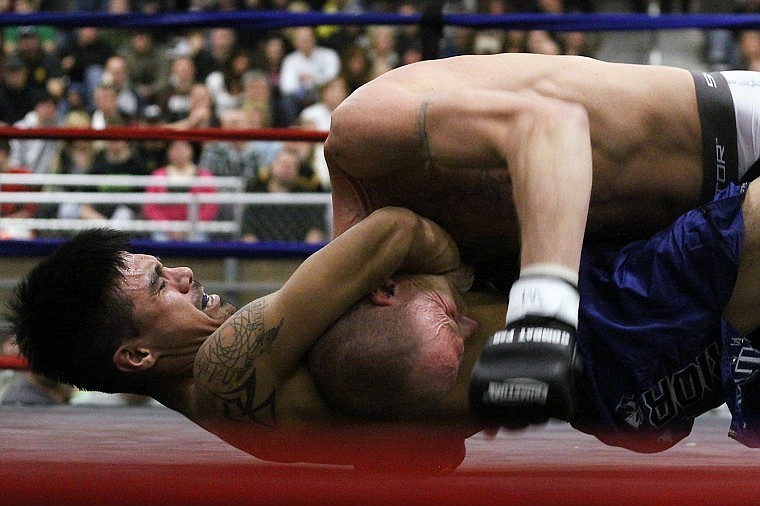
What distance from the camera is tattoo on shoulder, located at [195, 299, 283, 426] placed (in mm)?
1394

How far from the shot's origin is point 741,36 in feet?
15.2

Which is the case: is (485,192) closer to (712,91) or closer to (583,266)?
(583,266)

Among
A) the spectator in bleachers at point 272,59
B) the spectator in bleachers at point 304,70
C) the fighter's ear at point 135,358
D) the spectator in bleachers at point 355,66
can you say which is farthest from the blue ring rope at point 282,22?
the spectator in bleachers at point 272,59

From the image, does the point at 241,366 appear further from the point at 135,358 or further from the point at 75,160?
the point at 75,160

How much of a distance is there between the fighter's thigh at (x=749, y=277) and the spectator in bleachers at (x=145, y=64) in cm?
387

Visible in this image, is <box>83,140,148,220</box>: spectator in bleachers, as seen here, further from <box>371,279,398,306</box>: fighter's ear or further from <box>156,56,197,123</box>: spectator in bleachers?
<box>371,279,398,306</box>: fighter's ear

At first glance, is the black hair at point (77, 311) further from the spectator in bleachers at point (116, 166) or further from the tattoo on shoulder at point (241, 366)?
the spectator in bleachers at point (116, 166)

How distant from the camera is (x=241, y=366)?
4.59 ft

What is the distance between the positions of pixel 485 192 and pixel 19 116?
391 cm

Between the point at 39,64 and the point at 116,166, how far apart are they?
1046mm

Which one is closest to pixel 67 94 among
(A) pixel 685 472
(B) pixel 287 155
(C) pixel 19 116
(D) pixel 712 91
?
(C) pixel 19 116

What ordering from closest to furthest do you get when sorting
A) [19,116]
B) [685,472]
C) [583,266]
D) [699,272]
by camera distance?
[685,472] < [699,272] < [583,266] < [19,116]

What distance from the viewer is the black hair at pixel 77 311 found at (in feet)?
4.84

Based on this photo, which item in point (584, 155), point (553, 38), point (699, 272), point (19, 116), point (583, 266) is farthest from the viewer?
point (19, 116)
